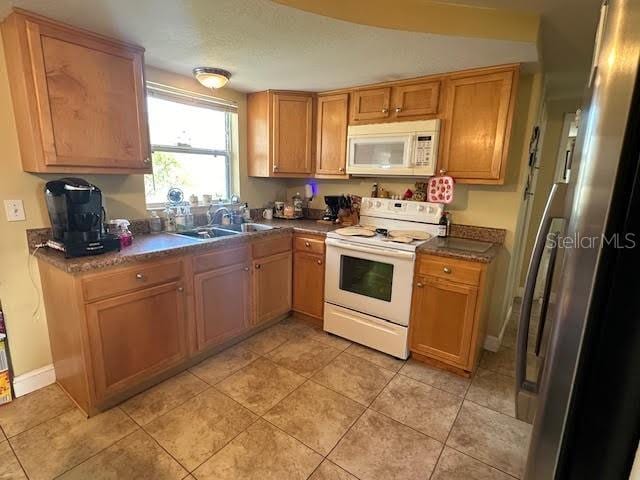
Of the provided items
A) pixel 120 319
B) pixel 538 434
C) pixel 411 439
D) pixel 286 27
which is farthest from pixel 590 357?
pixel 120 319

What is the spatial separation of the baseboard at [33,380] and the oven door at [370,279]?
201cm

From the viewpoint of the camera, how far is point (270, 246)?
9.26ft

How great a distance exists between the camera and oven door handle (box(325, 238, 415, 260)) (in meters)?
2.34

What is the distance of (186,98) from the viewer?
2.77 m

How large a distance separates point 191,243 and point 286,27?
1.45 m

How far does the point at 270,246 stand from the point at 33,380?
5.91 ft

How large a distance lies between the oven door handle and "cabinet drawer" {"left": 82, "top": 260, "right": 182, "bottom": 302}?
3.92 ft

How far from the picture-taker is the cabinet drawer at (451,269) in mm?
2174

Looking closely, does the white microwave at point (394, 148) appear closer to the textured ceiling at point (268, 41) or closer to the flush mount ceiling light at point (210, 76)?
the textured ceiling at point (268, 41)

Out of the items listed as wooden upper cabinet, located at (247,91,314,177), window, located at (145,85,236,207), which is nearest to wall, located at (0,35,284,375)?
window, located at (145,85,236,207)

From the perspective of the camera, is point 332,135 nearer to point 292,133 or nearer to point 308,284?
point 292,133

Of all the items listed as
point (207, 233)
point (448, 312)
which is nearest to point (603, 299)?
point (448, 312)

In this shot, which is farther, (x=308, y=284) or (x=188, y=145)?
(x=308, y=284)

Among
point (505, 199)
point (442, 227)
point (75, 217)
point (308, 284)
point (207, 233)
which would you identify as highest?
point (505, 199)
